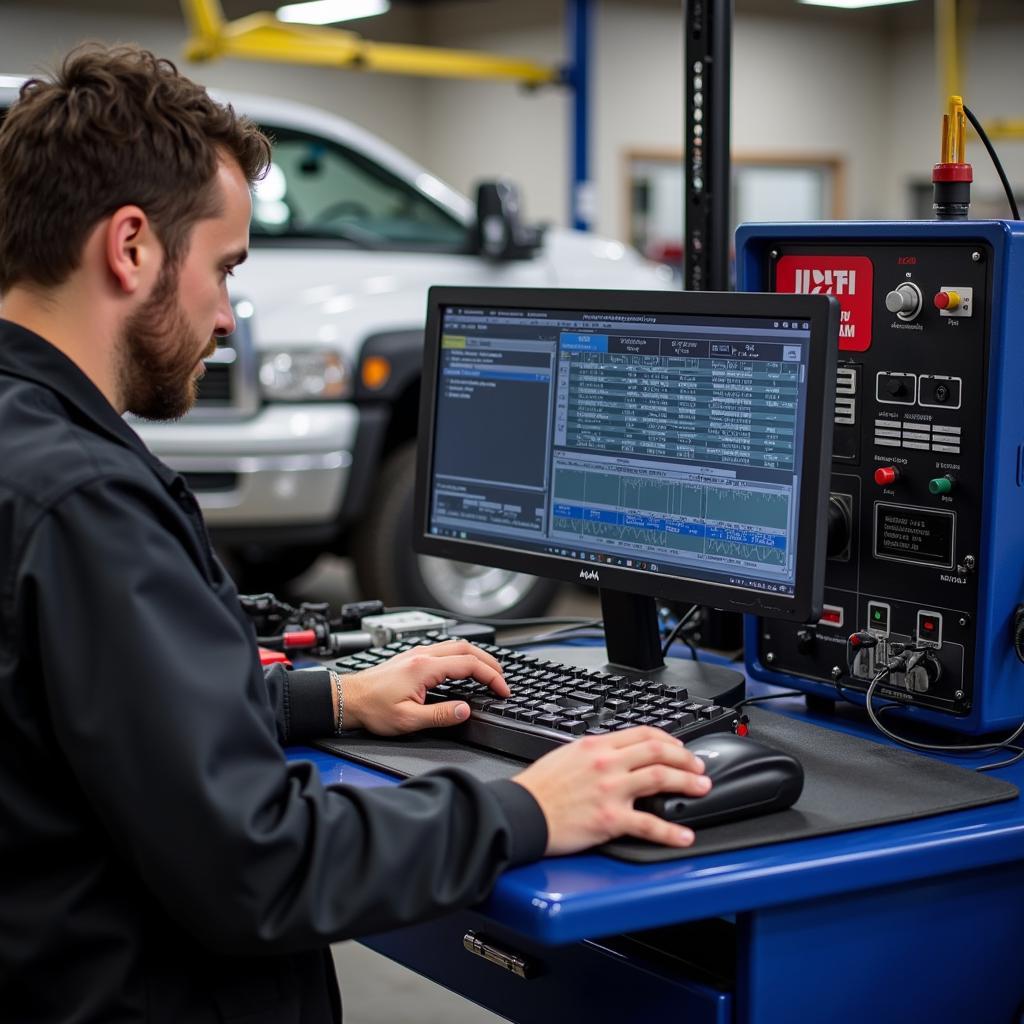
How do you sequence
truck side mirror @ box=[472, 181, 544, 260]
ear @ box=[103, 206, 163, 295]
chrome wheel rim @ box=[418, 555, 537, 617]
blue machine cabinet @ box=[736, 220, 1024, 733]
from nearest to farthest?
1. ear @ box=[103, 206, 163, 295]
2. blue machine cabinet @ box=[736, 220, 1024, 733]
3. chrome wheel rim @ box=[418, 555, 537, 617]
4. truck side mirror @ box=[472, 181, 544, 260]

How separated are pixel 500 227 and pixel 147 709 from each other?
15.0ft

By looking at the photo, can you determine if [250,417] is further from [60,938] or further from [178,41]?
[178,41]

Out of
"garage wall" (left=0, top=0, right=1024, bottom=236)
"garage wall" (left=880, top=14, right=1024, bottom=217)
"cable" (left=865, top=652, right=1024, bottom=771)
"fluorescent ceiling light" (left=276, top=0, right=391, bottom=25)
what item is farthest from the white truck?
"garage wall" (left=880, top=14, right=1024, bottom=217)

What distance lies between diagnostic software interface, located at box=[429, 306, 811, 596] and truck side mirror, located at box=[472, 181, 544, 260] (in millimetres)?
3512

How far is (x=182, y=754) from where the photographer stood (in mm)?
1212

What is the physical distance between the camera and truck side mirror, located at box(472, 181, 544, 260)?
5.54 meters

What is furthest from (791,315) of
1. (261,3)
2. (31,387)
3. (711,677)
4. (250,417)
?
(261,3)

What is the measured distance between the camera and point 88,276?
4.45 feet

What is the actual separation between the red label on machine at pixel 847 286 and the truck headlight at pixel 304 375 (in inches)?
122

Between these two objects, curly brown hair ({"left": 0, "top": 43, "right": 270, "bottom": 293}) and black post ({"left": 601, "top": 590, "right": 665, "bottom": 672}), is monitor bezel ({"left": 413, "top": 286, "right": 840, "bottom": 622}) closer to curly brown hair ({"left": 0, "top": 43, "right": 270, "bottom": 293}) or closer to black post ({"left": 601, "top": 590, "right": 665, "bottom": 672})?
black post ({"left": 601, "top": 590, "right": 665, "bottom": 672})

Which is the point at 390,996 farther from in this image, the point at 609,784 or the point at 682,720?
the point at 609,784

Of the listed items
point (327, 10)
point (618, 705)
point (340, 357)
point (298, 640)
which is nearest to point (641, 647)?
point (618, 705)

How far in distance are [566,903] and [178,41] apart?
1314cm

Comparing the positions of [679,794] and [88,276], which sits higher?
[88,276]
